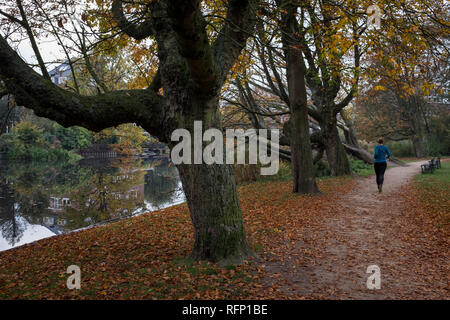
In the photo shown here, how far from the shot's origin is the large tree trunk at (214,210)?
5.04 meters

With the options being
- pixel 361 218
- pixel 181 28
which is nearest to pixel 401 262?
pixel 361 218

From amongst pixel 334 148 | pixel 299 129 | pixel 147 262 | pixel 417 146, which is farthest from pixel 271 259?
pixel 417 146

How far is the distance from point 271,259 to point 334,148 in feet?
44.3

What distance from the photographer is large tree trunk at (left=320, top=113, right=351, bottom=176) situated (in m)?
17.2

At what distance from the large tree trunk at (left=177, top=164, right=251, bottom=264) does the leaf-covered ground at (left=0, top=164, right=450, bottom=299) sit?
261 mm

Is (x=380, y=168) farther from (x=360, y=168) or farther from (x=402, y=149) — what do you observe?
(x=402, y=149)

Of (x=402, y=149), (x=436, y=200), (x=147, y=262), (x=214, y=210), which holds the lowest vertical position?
(x=147, y=262)

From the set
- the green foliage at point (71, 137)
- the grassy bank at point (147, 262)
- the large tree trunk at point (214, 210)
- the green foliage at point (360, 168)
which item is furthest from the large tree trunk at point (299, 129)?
the green foliage at point (71, 137)

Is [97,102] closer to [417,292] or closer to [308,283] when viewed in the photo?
[308,283]

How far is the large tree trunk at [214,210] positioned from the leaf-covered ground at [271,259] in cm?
26

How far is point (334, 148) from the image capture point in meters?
17.7

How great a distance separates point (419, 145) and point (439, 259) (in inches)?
1307

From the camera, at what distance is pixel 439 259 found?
544 cm
